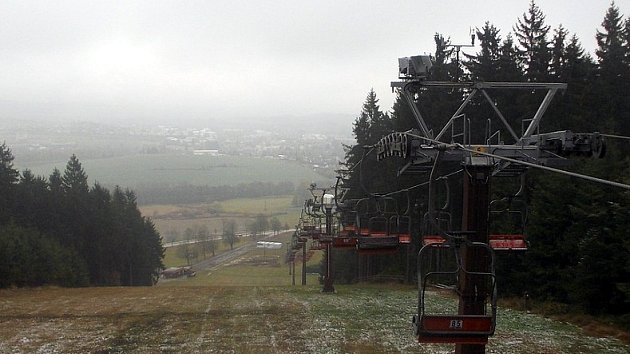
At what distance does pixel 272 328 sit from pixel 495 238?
33.1 feet

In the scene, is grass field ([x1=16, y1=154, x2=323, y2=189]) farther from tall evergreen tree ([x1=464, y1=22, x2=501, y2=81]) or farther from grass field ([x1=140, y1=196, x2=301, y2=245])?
tall evergreen tree ([x1=464, y1=22, x2=501, y2=81])

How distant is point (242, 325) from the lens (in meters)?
19.1

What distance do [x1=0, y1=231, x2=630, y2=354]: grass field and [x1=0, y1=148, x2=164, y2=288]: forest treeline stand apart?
5.21 metres

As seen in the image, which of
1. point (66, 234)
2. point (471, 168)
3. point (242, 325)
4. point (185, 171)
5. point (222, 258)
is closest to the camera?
point (471, 168)

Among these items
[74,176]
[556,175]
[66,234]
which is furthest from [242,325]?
[74,176]

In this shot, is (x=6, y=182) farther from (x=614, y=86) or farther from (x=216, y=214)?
(x=216, y=214)

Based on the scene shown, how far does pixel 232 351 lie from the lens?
15.2 meters

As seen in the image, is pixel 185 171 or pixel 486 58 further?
pixel 185 171

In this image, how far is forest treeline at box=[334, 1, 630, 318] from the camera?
701 inches

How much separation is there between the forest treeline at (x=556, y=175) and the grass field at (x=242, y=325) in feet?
7.57

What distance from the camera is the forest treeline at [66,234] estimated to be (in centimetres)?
3504

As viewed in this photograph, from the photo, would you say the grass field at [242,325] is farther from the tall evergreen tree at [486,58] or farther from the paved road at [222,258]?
the paved road at [222,258]

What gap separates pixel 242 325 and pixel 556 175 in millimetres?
13749

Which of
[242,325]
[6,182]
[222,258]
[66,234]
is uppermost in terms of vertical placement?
[6,182]
